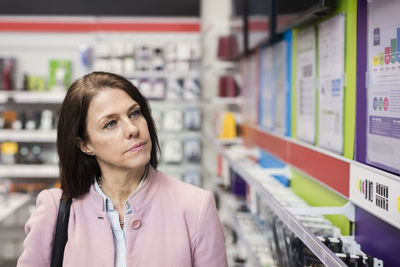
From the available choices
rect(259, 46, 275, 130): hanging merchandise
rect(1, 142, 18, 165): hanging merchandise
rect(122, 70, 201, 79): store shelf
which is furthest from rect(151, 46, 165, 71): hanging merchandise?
rect(259, 46, 275, 130): hanging merchandise

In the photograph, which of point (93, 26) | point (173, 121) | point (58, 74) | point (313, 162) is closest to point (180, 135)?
point (173, 121)

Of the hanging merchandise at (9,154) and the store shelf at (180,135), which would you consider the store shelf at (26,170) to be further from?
the store shelf at (180,135)

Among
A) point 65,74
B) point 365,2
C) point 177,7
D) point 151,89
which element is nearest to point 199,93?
point 151,89

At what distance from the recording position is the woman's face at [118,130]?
181cm

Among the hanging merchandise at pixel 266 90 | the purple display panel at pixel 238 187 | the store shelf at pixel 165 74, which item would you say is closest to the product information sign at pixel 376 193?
the hanging merchandise at pixel 266 90

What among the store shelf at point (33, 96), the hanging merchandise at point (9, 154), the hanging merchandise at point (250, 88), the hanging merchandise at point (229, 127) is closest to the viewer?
the hanging merchandise at point (250, 88)

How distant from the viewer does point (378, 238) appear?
1796 millimetres

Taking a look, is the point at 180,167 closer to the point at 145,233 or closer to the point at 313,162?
the point at 313,162

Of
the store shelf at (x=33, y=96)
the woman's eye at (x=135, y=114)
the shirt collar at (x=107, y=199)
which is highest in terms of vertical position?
the store shelf at (x=33, y=96)

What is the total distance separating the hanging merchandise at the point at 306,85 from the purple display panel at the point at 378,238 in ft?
2.38

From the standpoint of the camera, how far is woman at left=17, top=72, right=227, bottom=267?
5.84 ft

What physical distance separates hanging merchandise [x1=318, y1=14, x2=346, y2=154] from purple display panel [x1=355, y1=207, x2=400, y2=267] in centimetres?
35

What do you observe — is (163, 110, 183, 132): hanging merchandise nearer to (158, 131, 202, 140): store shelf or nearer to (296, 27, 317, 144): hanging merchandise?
(158, 131, 202, 140): store shelf

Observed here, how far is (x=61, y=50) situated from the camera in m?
7.49
